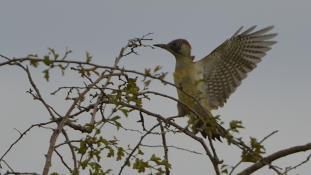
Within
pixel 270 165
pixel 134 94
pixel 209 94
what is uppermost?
pixel 209 94

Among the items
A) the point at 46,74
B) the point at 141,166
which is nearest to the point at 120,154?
the point at 141,166

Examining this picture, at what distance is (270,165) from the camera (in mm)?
4012

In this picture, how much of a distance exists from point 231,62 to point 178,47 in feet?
2.37

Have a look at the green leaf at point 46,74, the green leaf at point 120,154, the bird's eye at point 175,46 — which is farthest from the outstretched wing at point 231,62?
the green leaf at point 46,74

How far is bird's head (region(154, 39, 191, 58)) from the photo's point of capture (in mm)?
9070

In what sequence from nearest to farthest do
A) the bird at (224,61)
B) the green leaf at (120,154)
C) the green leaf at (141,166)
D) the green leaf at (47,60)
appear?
the green leaf at (47,60) → the green leaf at (141,166) → the green leaf at (120,154) → the bird at (224,61)

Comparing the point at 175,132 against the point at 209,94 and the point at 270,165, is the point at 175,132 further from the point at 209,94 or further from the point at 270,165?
the point at 209,94

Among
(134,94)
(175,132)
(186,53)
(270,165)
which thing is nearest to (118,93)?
(134,94)

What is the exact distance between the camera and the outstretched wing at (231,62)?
9055mm

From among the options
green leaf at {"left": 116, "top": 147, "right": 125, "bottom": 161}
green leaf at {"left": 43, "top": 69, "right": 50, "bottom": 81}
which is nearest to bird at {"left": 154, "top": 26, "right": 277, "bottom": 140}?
green leaf at {"left": 116, "top": 147, "right": 125, "bottom": 161}

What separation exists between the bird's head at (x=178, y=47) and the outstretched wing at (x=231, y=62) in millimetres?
281

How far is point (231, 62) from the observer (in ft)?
30.8

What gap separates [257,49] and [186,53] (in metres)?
0.83

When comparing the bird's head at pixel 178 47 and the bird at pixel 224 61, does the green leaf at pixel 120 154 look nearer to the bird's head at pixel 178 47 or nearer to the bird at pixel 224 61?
the bird at pixel 224 61
